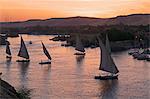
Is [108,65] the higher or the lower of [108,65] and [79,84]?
the higher

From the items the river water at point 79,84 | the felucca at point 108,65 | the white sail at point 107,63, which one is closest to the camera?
the river water at point 79,84

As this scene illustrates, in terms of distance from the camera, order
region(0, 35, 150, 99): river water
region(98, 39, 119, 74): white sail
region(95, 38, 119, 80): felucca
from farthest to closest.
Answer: region(98, 39, 119, 74): white sail
region(95, 38, 119, 80): felucca
region(0, 35, 150, 99): river water

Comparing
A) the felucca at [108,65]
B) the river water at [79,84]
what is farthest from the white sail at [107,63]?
the river water at [79,84]

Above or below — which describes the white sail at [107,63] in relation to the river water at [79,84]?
above

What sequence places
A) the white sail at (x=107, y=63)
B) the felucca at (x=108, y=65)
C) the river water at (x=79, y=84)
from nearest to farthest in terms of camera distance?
the river water at (x=79, y=84), the felucca at (x=108, y=65), the white sail at (x=107, y=63)

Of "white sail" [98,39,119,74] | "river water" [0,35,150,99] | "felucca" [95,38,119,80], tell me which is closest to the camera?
"river water" [0,35,150,99]

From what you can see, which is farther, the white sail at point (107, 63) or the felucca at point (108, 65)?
the white sail at point (107, 63)

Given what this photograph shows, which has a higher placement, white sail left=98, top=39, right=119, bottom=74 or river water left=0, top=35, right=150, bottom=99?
white sail left=98, top=39, right=119, bottom=74

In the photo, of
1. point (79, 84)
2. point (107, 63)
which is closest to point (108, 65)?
point (107, 63)

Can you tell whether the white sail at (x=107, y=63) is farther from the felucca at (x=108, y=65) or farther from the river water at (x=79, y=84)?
the river water at (x=79, y=84)

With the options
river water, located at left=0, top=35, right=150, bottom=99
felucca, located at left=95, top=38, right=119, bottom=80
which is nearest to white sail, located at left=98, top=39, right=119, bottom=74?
felucca, located at left=95, top=38, right=119, bottom=80

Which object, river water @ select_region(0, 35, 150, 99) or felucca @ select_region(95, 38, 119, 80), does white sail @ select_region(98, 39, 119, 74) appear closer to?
felucca @ select_region(95, 38, 119, 80)

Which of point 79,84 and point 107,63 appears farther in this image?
point 107,63

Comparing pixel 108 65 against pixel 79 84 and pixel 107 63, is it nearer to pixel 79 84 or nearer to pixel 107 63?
pixel 107 63
